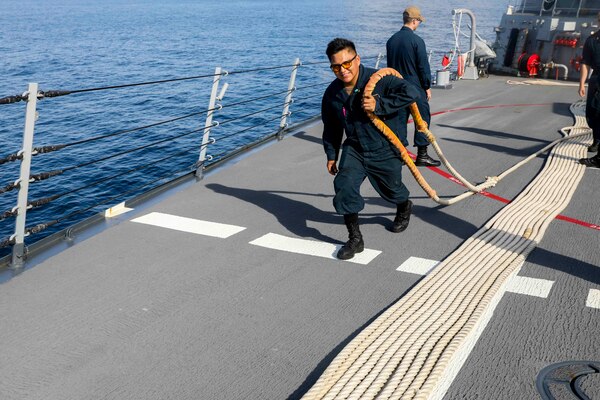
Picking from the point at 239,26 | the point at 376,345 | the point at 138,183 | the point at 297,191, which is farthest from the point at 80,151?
the point at 239,26

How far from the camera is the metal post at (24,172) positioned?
4609 mm

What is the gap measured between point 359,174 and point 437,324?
1.61 metres

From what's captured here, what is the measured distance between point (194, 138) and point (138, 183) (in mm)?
4949

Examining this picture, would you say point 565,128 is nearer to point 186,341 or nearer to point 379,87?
point 379,87

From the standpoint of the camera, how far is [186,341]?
3.76 meters

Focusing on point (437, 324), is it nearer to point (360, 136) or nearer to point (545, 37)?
point (360, 136)

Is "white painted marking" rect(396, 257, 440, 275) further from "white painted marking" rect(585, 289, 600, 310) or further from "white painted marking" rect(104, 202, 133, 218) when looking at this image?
"white painted marking" rect(104, 202, 133, 218)

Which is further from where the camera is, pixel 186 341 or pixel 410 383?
pixel 186 341

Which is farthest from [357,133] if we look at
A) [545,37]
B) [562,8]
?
[562,8]

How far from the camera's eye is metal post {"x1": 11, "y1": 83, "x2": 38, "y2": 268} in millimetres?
4609

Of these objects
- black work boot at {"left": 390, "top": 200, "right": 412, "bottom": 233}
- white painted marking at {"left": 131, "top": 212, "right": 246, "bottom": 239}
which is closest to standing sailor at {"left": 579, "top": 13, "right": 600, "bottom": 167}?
black work boot at {"left": 390, "top": 200, "right": 412, "bottom": 233}

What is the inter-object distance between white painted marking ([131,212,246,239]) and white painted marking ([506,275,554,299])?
2.45 metres

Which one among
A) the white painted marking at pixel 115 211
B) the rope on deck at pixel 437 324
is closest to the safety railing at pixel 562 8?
the rope on deck at pixel 437 324

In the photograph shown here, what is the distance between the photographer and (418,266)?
4.94 meters
